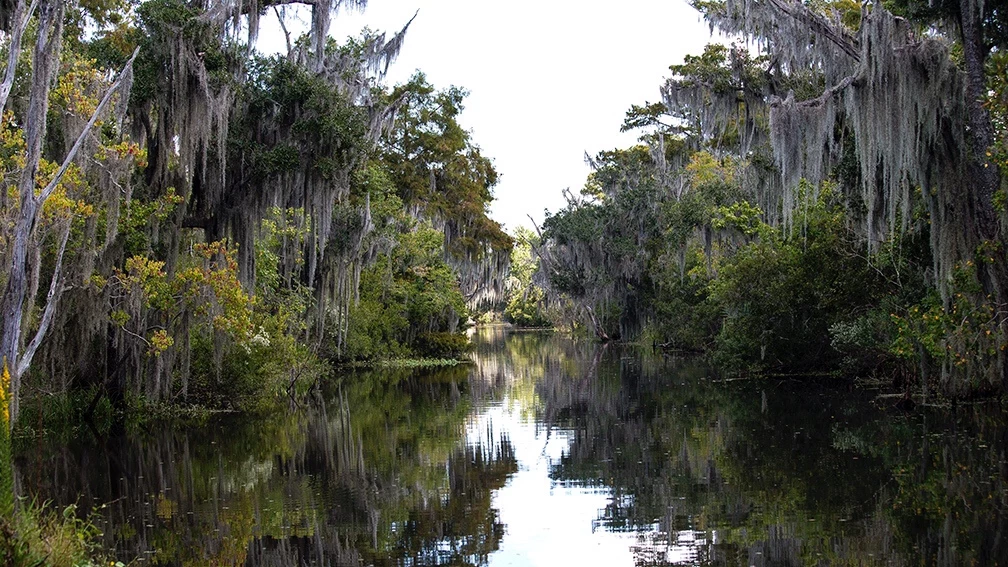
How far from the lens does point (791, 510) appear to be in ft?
27.5

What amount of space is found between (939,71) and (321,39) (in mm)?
11161

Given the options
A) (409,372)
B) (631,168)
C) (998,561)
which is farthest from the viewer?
(631,168)

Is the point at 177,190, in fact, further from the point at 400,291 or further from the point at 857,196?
the point at 400,291

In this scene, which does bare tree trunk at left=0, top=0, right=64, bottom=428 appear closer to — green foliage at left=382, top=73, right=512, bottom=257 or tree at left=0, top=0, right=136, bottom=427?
tree at left=0, top=0, right=136, bottom=427

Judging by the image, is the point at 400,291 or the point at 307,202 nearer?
the point at 307,202

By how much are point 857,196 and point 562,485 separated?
916 cm

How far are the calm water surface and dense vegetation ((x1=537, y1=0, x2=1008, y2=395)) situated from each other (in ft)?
5.45

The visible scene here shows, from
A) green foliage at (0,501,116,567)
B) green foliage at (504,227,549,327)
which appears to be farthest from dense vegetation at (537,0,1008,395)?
green foliage at (504,227,549,327)

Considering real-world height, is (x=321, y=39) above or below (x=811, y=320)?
above

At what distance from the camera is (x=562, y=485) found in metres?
10.3

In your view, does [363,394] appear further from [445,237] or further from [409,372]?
[445,237]

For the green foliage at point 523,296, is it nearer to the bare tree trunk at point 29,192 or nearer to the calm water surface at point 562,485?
the calm water surface at point 562,485

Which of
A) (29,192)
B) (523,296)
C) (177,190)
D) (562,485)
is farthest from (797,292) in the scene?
(523,296)

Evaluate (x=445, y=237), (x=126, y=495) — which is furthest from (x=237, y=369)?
(x=445, y=237)
